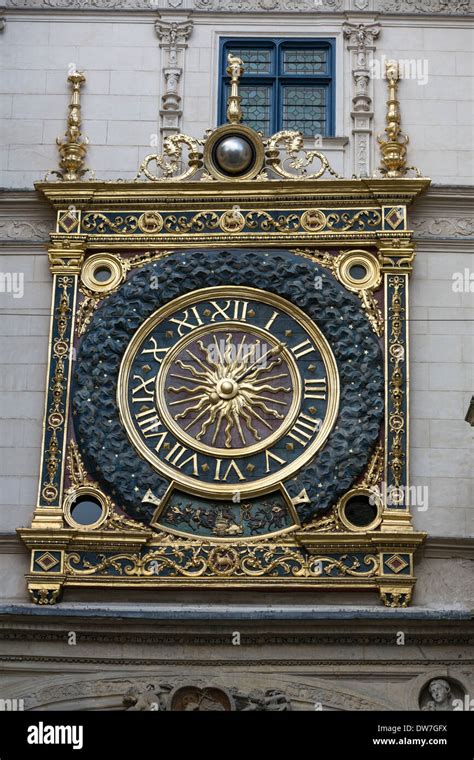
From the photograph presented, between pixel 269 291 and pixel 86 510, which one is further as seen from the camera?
pixel 269 291

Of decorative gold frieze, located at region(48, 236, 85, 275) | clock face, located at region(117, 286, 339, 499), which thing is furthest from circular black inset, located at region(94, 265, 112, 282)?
clock face, located at region(117, 286, 339, 499)

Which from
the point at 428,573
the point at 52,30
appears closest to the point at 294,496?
the point at 428,573

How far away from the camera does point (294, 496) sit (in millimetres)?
12672

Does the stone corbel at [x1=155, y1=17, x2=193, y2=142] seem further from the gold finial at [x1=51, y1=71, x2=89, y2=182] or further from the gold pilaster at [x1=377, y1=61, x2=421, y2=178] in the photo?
the gold pilaster at [x1=377, y1=61, x2=421, y2=178]

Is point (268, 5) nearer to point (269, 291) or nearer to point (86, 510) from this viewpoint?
point (269, 291)

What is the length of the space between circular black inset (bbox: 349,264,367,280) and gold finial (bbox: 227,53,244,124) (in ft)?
5.14

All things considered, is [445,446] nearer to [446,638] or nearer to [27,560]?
[446,638]

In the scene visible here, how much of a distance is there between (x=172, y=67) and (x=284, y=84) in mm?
976

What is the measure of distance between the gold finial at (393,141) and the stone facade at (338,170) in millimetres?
115

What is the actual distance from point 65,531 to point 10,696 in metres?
1.29

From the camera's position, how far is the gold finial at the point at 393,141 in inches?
531

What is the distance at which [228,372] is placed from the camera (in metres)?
13.1

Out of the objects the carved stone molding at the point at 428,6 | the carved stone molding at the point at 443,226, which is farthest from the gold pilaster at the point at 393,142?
the carved stone molding at the point at 428,6
